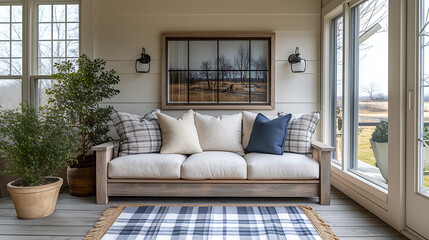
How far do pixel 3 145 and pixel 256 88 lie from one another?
9.13 ft

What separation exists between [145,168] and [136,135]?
435 millimetres

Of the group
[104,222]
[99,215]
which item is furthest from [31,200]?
[104,222]

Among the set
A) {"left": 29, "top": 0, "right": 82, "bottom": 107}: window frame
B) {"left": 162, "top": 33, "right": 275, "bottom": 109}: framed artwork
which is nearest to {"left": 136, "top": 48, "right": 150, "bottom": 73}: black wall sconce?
{"left": 162, "top": 33, "right": 275, "bottom": 109}: framed artwork

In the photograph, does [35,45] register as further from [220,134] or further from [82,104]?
[220,134]

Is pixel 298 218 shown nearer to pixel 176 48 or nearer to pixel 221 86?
pixel 221 86

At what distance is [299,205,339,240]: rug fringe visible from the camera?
2.09 metres

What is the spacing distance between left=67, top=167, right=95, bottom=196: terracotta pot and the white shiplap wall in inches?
40.1

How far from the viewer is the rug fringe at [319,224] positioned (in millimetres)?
2086

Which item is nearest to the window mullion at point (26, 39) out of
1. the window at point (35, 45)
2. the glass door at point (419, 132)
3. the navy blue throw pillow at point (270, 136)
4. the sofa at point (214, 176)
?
the window at point (35, 45)

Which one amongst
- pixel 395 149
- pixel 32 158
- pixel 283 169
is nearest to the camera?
pixel 395 149

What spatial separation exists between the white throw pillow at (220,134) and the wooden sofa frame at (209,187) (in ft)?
1.76

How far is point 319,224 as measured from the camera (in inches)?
90.4

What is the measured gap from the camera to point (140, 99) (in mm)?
3775

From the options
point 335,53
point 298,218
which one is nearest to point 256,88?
point 335,53
